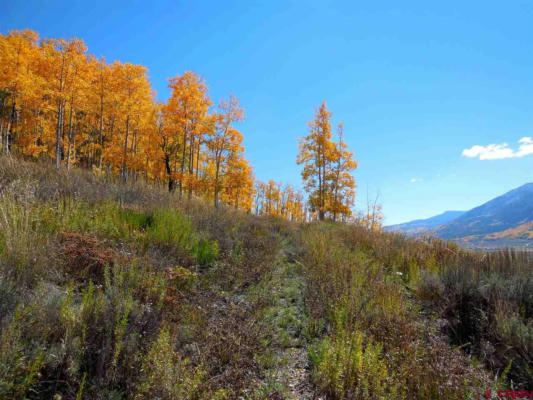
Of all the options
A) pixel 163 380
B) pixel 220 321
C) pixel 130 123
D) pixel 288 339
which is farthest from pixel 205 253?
pixel 130 123

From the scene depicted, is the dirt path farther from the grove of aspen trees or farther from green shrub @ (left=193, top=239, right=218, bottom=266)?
the grove of aspen trees

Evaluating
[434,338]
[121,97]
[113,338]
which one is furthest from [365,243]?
[121,97]

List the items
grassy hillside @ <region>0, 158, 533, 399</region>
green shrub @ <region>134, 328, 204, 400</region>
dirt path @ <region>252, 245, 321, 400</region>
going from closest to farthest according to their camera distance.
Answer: green shrub @ <region>134, 328, 204, 400</region>
grassy hillside @ <region>0, 158, 533, 399</region>
dirt path @ <region>252, 245, 321, 400</region>

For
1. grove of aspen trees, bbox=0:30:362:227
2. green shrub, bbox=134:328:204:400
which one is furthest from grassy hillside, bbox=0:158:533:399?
grove of aspen trees, bbox=0:30:362:227

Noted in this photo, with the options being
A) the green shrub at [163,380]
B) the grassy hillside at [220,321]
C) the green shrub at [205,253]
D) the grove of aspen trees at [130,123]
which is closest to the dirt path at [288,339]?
the grassy hillside at [220,321]

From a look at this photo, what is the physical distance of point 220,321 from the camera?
3.01m

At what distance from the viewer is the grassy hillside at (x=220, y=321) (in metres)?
1.93

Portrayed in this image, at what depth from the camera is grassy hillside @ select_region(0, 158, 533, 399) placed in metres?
1.93

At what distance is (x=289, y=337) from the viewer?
312 cm

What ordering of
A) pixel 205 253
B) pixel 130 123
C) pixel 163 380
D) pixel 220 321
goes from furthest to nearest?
1. pixel 130 123
2. pixel 205 253
3. pixel 220 321
4. pixel 163 380

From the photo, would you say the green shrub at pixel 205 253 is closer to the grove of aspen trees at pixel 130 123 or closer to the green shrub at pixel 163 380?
the green shrub at pixel 163 380

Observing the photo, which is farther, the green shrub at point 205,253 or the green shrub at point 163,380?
the green shrub at point 205,253

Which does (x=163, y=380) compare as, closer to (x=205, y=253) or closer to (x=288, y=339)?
(x=288, y=339)

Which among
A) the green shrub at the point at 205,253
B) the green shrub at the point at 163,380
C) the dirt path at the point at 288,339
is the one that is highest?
the green shrub at the point at 205,253
